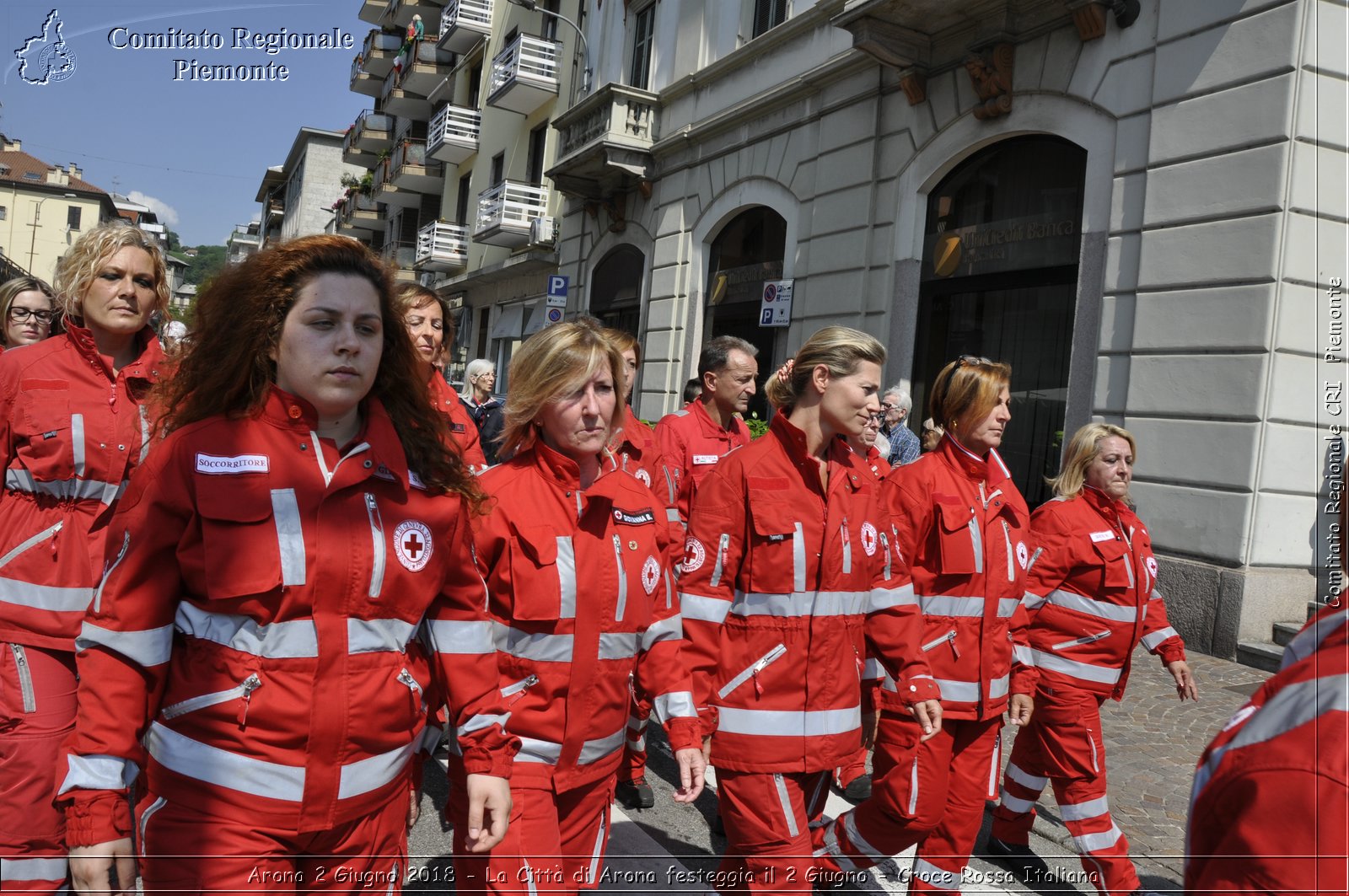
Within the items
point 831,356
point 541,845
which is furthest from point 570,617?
point 831,356

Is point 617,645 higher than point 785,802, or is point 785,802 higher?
point 617,645

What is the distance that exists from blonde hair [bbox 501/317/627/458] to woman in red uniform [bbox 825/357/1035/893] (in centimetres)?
149

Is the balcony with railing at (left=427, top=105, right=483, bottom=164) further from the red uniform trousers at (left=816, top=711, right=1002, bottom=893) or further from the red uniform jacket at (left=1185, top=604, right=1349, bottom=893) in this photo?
the red uniform jacket at (left=1185, top=604, right=1349, bottom=893)

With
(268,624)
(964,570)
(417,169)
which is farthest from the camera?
(417,169)

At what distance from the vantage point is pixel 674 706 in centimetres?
295

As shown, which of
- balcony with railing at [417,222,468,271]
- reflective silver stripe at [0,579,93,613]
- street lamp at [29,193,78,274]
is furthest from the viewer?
street lamp at [29,193,78,274]

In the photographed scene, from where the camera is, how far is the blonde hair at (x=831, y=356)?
11.8 ft

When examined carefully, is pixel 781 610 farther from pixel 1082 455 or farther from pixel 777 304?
pixel 777 304

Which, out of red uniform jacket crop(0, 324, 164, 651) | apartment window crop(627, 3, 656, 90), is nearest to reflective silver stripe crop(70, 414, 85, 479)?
red uniform jacket crop(0, 324, 164, 651)

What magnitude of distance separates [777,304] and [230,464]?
12588 mm

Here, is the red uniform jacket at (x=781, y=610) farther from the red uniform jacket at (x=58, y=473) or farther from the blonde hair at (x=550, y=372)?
the red uniform jacket at (x=58, y=473)

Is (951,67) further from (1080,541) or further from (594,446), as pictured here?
(594,446)

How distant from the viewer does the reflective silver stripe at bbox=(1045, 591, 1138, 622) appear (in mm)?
4434

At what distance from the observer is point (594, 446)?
295 centimetres
